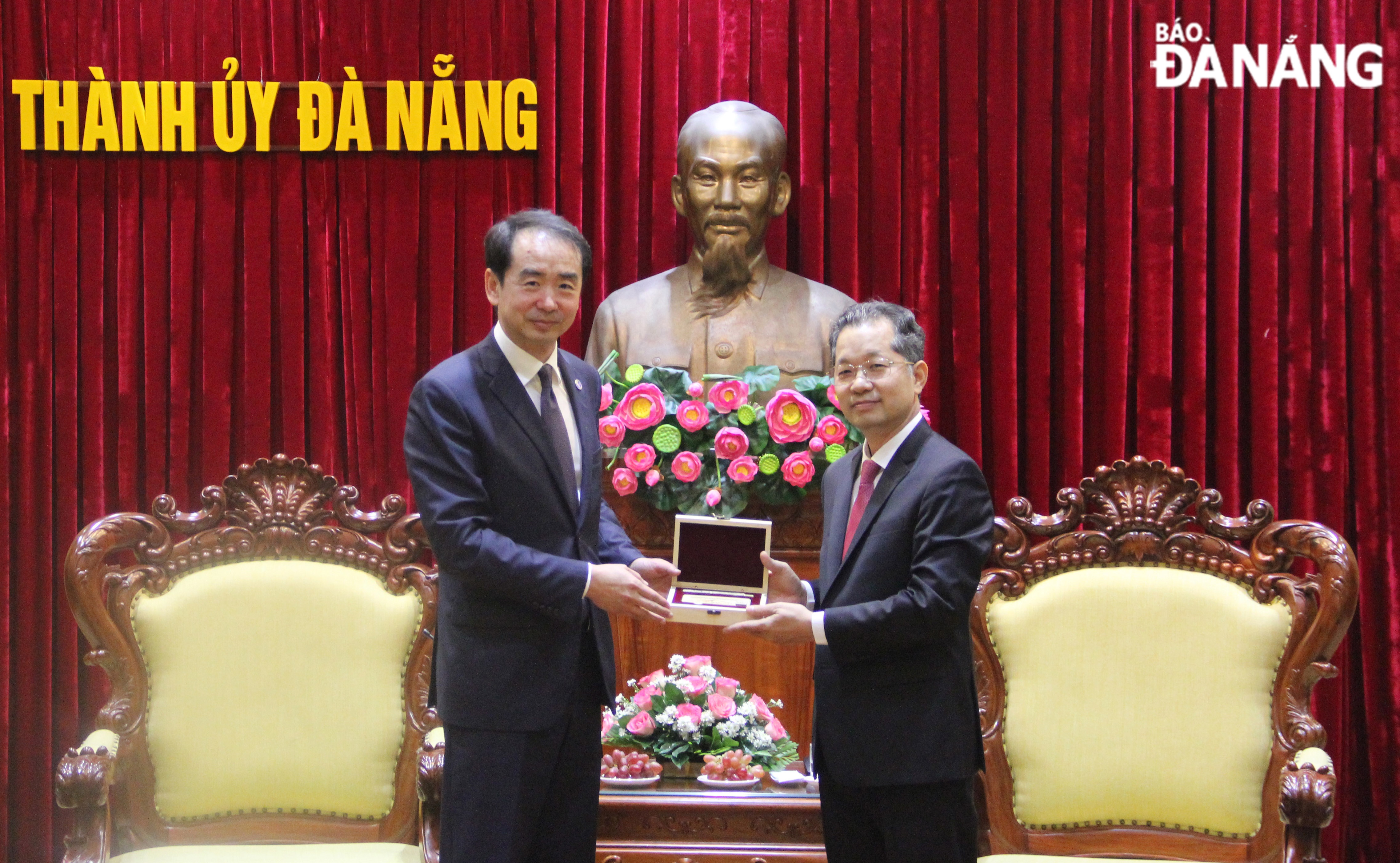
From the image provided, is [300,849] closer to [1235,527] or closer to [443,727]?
[443,727]

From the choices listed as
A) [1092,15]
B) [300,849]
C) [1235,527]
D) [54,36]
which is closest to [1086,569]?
[1235,527]

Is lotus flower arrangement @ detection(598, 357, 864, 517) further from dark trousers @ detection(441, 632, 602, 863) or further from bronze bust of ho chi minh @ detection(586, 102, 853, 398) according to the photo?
dark trousers @ detection(441, 632, 602, 863)

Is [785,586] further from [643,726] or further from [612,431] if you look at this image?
[612,431]

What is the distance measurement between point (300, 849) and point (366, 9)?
246 centimetres

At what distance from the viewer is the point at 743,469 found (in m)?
2.86

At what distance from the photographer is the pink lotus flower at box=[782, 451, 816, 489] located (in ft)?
9.50

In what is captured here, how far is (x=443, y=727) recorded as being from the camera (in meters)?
2.10

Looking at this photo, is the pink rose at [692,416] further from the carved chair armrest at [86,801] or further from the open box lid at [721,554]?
the carved chair armrest at [86,801]

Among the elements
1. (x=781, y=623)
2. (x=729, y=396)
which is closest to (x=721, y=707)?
(x=781, y=623)

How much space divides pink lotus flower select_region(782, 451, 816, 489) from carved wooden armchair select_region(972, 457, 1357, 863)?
2.05 feet

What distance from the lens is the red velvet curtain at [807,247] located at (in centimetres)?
367

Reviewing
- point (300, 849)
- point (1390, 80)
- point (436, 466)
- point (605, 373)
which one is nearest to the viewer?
point (436, 466)

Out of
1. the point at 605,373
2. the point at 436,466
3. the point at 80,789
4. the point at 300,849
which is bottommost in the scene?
the point at 300,849

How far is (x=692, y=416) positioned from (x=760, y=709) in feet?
2.34
